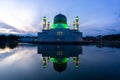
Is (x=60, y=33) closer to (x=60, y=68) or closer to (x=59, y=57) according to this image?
(x=59, y=57)

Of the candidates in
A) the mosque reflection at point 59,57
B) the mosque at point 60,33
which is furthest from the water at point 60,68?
the mosque at point 60,33

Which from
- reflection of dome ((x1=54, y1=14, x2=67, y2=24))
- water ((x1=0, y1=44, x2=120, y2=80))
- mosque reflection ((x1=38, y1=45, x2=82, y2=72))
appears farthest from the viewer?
reflection of dome ((x1=54, y1=14, x2=67, y2=24))

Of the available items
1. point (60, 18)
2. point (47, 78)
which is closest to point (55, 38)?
point (60, 18)

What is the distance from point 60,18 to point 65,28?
2.53m

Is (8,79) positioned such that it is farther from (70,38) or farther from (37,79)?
(70,38)

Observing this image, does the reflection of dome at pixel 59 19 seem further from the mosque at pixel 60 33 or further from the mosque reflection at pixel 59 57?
the mosque reflection at pixel 59 57

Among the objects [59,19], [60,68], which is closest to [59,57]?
[60,68]

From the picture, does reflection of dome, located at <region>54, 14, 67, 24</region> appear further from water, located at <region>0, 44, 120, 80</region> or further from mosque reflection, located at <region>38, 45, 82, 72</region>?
water, located at <region>0, 44, 120, 80</region>

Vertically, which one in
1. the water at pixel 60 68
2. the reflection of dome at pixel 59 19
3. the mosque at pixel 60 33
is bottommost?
the water at pixel 60 68

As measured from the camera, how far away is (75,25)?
159ft

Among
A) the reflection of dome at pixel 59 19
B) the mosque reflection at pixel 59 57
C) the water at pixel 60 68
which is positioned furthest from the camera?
the reflection of dome at pixel 59 19

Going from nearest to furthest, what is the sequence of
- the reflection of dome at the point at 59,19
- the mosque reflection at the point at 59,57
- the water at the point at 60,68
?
the water at the point at 60,68
the mosque reflection at the point at 59,57
the reflection of dome at the point at 59,19

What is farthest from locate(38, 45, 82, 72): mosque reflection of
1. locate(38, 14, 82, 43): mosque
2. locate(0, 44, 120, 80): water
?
locate(38, 14, 82, 43): mosque

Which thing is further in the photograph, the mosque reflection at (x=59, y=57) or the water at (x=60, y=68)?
the mosque reflection at (x=59, y=57)
